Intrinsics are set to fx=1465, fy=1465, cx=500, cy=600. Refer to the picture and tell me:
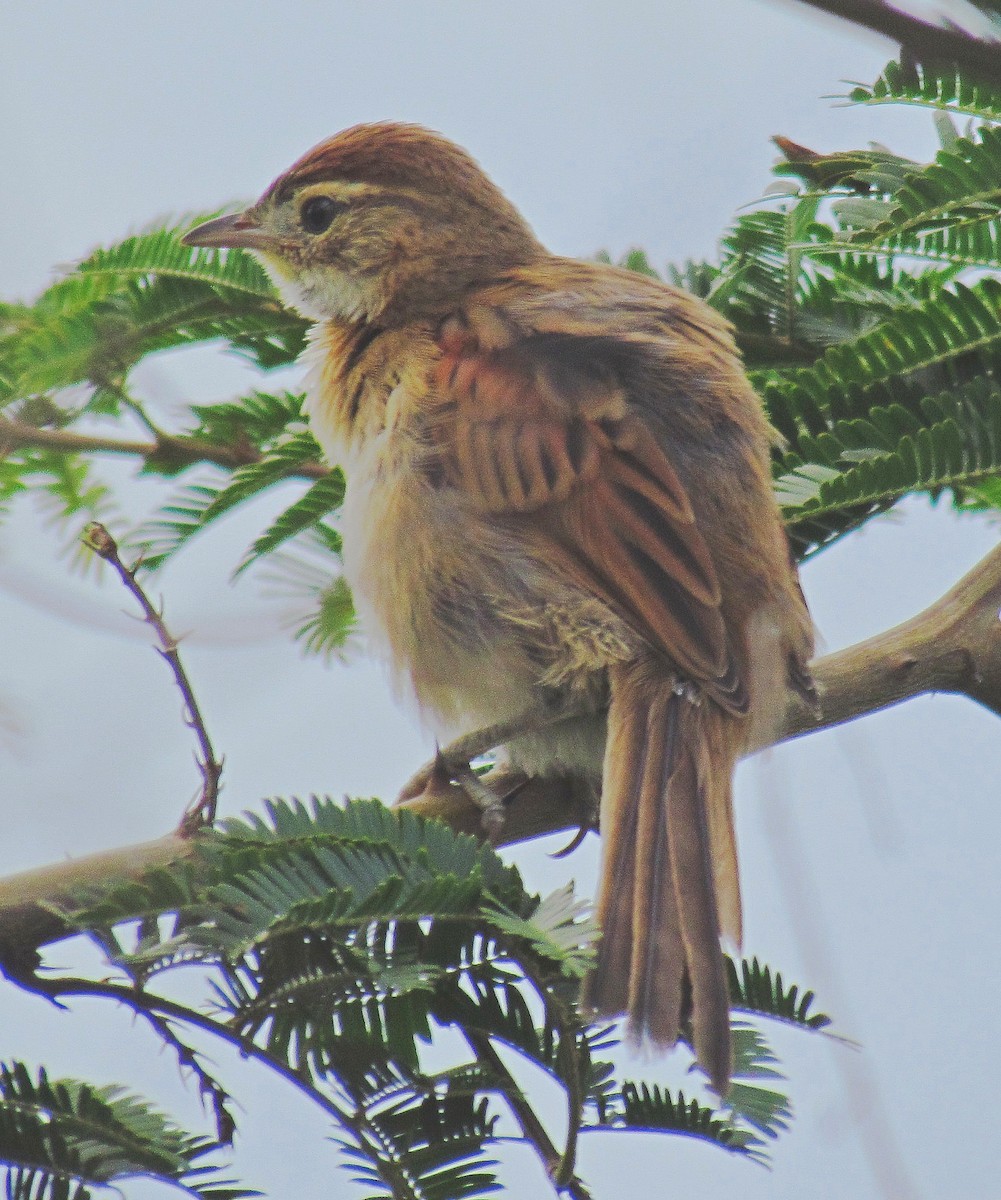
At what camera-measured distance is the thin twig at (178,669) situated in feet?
7.52

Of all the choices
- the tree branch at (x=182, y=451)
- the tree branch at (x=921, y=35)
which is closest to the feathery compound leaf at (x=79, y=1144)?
the tree branch at (x=182, y=451)

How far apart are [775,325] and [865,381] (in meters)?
0.66

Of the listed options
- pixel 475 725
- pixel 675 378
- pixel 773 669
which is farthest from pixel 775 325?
pixel 475 725

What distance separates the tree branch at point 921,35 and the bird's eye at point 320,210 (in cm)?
360

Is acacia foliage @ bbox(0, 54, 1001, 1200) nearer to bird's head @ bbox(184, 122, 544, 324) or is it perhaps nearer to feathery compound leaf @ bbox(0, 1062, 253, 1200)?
feathery compound leaf @ bbox(0, 1062, 253, 1200)

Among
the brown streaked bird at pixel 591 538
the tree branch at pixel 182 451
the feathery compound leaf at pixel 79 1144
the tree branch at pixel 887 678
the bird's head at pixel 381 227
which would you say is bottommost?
the feathery compound leaf at pixel 79 1144

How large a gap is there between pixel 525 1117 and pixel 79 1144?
698 millimetres

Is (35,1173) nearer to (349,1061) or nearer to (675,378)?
(349,1061)

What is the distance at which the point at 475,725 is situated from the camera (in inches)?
142

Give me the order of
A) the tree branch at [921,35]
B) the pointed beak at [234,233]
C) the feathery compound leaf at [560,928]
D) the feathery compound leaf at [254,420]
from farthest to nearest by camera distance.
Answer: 1. the pointed beak at [234,233]
2. the feathery compound leaf at [254,420]
3. the feathery compound leaf at [560,928]
4. the tree branch at [921,35]

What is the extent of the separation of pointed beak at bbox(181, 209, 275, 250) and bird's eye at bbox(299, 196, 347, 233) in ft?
0.48

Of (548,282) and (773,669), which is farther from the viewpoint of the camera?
(548,282)

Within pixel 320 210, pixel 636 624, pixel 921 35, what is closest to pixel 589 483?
pixel 636 624

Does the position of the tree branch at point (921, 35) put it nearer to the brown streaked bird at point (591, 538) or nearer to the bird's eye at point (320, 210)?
the brown streaked bird at point (591, 538)
